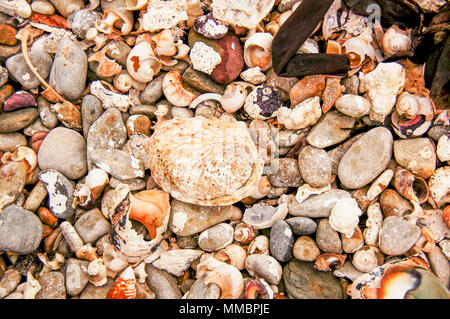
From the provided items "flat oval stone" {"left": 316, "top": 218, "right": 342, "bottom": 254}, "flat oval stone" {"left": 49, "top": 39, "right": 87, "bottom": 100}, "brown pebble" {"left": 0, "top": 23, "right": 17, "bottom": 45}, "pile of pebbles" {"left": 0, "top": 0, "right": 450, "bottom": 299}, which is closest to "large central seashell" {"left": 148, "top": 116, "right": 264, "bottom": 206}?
"pile of pebbles" {"left": 0, "top": 0, "right": 450, "bottom": 299}

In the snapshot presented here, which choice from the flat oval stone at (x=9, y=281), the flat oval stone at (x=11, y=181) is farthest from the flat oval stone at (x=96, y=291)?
the flat oval stone at (x=11, y=181)

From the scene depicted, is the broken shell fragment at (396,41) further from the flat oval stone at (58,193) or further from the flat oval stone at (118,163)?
the flat oval stone at (58,193)

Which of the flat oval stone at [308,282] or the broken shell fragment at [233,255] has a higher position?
the flat oval stone at [308,282]

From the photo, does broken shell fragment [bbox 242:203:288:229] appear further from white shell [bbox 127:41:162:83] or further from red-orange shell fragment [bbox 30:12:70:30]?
red-orange shell fragment [bbox 30:12:70:30]

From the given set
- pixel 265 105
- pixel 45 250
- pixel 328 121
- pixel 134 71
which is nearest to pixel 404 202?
pixel 328 121

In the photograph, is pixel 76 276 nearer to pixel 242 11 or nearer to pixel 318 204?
pixel 318 204

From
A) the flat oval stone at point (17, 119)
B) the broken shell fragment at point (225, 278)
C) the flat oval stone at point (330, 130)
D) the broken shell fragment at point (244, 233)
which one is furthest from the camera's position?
the flat oval stone at point (17, 119)

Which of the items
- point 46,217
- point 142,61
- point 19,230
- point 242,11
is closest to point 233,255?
point 46,217
